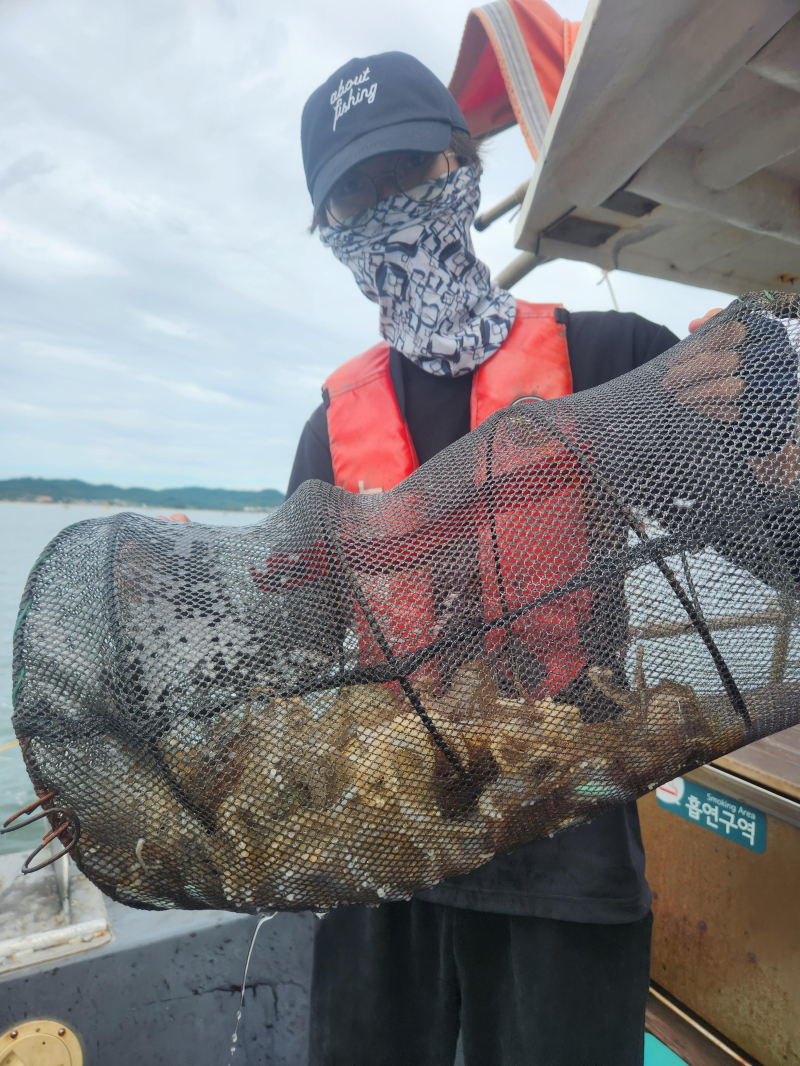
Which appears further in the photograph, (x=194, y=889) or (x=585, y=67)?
(x=585, y=67)

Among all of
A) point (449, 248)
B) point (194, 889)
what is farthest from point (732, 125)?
point (194, 889)

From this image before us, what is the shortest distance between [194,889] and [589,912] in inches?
33.1

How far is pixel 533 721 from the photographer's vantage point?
93cm

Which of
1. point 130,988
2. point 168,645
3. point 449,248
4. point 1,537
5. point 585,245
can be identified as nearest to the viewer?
point 168,645

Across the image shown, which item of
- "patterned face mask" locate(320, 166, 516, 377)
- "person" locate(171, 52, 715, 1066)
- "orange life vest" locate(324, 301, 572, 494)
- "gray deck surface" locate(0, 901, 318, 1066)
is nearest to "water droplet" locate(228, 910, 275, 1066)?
"gray deck surface" locate(0, 901, 318, 1066)

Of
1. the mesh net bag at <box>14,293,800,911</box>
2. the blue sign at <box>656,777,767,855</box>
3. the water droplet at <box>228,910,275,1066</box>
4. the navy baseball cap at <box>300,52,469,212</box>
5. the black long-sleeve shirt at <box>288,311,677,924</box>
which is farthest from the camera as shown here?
the water droplet at <box>228,910,275,1066</box>

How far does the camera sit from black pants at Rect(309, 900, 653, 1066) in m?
1.35

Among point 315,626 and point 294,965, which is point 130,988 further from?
point 315,626

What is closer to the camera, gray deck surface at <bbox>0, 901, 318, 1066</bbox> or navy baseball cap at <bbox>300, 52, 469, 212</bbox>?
navy baseball cap at <bbox>300, 52, 469, 212</bbox>

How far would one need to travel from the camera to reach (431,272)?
1.94 metres

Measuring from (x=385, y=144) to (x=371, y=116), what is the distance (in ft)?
0.56

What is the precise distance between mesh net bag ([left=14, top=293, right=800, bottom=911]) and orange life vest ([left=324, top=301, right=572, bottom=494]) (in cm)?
70

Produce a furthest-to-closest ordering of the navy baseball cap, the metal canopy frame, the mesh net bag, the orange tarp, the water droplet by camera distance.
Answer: the orange tarp → the water droplet → the navy baseball cap → the metal canopy frame → the mesh net bag

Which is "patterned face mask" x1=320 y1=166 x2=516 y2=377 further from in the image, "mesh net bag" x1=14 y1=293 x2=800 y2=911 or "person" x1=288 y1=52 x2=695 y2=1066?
"mesh net bag" x1=14 y1=293 x2=800 y2=911
